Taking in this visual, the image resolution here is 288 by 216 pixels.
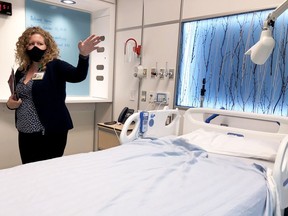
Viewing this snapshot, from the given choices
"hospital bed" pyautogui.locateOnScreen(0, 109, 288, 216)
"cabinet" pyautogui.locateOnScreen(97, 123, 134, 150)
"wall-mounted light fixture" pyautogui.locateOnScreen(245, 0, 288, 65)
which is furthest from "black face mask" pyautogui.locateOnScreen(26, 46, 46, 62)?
"wall-mounted light fixture" pyautogui.locateOnScreen(245, 0, 288, 65)

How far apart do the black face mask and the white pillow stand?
118 cm

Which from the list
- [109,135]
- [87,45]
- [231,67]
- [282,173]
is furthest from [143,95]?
[282,173]

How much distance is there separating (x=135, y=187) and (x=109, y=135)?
1.74m

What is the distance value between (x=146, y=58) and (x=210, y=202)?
207cm

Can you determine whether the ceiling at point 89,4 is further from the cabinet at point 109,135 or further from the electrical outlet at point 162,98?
the cabinet at point 109,135

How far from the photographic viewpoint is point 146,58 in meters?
2.73

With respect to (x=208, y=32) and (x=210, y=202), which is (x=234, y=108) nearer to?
(x=208, y=32)

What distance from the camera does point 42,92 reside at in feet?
5.57

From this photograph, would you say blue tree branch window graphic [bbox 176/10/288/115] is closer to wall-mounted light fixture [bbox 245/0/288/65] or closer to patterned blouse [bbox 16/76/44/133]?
wall-mounted light fixture [bbox 245/0/288/65]

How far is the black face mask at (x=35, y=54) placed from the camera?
1747 millimetres

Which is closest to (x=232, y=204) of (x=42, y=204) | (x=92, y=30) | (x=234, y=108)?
(x=42, y=204)

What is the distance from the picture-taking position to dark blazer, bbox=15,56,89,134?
1.70 meters

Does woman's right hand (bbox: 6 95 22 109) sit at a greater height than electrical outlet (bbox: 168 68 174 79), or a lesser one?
lesser

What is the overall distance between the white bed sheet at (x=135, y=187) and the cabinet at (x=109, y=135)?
4.00 feet
